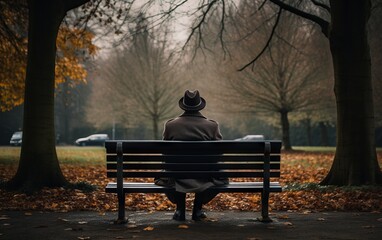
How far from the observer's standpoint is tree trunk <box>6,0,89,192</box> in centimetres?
1033

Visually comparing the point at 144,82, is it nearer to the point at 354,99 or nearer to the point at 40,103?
the point at 40,103

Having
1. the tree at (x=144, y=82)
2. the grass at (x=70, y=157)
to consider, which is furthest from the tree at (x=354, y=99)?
the tree at (x=144, y=82)

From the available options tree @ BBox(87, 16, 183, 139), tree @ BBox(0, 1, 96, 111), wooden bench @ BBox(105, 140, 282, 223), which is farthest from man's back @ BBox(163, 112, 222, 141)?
tree @ BBox(87, 16, 183, 139)

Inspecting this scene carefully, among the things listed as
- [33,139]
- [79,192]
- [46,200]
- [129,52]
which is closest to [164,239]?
[46,200]

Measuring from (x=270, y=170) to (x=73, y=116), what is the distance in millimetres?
53613

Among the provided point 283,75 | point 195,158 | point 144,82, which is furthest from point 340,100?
point 144,82

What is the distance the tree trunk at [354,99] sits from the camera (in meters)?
10.3

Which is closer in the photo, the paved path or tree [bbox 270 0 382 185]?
the paved path

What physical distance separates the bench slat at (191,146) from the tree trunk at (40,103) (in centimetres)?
421

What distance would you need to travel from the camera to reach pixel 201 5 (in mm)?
13805

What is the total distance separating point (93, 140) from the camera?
5600cm

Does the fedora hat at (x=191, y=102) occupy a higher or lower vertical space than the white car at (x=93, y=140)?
lower

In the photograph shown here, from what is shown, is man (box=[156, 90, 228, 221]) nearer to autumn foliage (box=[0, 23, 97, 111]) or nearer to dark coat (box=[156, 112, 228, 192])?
dark coat (box=[156, 112, 228, 192])

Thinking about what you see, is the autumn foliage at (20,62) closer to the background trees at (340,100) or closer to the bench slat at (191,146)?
the background trees at (340,100)
